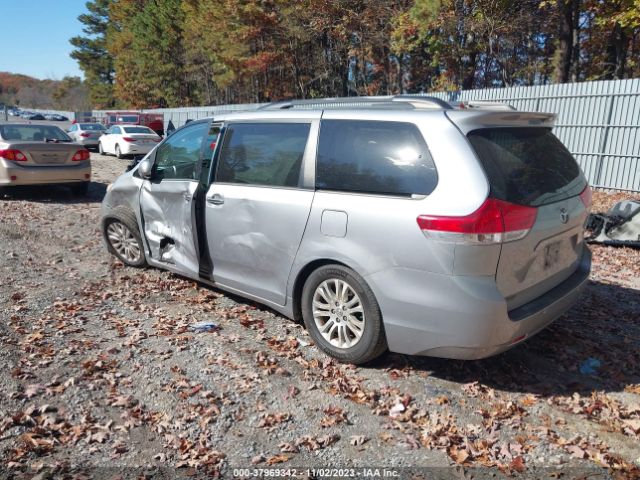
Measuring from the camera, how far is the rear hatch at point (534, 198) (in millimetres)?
3240

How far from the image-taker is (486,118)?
3383 mm

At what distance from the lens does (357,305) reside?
12.1 feet

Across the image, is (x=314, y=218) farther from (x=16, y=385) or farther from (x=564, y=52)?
(x=564, y=52)

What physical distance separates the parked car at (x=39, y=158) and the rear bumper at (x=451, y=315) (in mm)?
Result: 9423

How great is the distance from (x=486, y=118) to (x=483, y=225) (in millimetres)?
795

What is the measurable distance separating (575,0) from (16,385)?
A: 22.4m

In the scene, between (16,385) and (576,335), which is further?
(576,335)

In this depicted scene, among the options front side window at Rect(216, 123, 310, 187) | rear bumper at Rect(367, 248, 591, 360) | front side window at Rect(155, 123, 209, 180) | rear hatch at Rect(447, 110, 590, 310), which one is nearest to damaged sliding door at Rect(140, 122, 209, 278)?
front side window at Rect(155, 123, 209, 180)

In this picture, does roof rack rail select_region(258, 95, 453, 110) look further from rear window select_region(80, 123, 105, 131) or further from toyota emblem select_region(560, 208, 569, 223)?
rear window select_region(80, 123, 105, 131)

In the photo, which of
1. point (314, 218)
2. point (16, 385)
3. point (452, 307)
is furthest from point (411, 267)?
point (16, 385)

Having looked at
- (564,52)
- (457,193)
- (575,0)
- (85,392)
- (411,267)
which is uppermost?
(575,0)

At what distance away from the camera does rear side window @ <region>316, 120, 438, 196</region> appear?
337 centimetres

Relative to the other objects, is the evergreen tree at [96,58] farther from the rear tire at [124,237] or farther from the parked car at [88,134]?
the rear tire at [124,237]

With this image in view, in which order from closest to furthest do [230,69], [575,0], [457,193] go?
[457,193]
[575,0]
[230,69]
